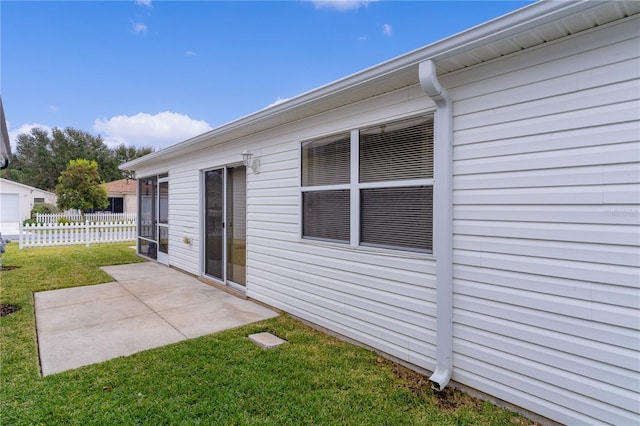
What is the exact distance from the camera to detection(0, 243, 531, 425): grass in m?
2.34

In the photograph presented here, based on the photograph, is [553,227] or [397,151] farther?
[397,151]

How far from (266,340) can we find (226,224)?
283cm

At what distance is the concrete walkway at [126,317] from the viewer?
342 centimetres

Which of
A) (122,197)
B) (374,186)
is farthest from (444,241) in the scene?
(122,197)

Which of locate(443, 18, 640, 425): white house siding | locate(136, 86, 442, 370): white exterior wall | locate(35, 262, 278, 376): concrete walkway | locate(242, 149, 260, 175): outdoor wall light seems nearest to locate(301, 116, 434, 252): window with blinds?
locate(136, 86, 442, 370): white exterior wall

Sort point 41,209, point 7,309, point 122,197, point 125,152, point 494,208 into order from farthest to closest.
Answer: point 125,152, point 122,197, point 41,209, point 7,309, point 494,208

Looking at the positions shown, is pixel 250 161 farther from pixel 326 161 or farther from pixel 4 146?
pixel 4 146

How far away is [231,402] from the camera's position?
251cm

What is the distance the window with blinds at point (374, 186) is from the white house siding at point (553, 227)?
1.16 ft

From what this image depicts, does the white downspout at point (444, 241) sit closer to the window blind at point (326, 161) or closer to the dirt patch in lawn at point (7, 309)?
the window blind at point (326, 161)

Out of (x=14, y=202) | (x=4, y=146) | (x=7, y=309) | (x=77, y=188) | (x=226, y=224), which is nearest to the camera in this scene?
(x=7, y=309)

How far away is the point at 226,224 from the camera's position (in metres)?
5.98

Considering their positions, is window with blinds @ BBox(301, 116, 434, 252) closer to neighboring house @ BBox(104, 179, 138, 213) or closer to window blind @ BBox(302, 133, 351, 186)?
window blind @ BBox(302, 133, 351, 186)

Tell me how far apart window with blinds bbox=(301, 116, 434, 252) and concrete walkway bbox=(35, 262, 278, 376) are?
5.48 ft
